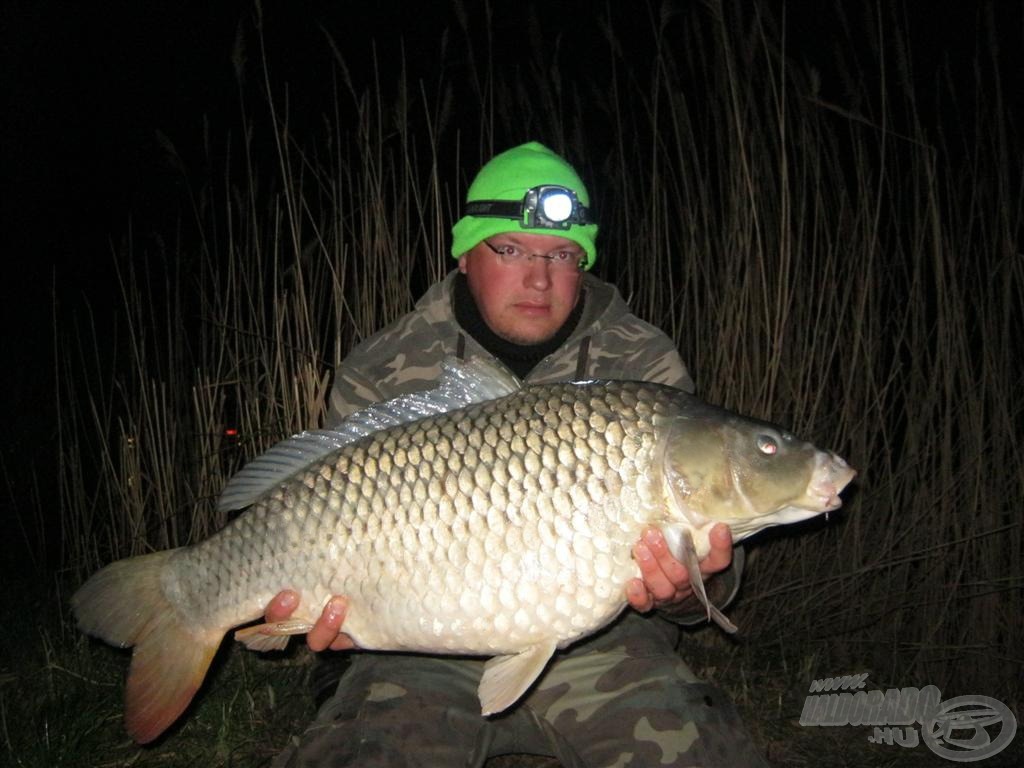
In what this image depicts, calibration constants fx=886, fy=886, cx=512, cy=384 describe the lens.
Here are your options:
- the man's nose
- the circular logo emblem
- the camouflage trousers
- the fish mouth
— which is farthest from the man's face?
the circular logo emblem

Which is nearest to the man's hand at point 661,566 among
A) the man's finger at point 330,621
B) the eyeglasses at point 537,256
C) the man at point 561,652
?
the man at point 561,652

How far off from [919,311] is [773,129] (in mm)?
617

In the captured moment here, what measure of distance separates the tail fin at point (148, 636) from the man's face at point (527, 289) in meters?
0.89

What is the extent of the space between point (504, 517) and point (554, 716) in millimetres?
536

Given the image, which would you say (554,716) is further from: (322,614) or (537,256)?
(537,256)

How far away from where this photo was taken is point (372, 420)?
1.54m

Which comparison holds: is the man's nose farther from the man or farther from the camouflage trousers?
the camouflage trousers

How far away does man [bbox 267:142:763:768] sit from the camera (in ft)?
4.94

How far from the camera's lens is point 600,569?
4.46 feet

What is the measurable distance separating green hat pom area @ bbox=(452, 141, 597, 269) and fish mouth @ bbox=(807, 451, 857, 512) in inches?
34.5

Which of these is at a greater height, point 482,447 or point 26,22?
point 26,22

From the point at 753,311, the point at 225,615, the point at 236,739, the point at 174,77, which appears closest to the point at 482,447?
the point at 225,615

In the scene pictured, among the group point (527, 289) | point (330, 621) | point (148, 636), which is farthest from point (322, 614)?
point (527, 289)

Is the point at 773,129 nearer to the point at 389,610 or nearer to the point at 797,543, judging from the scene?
the point at 797,543
